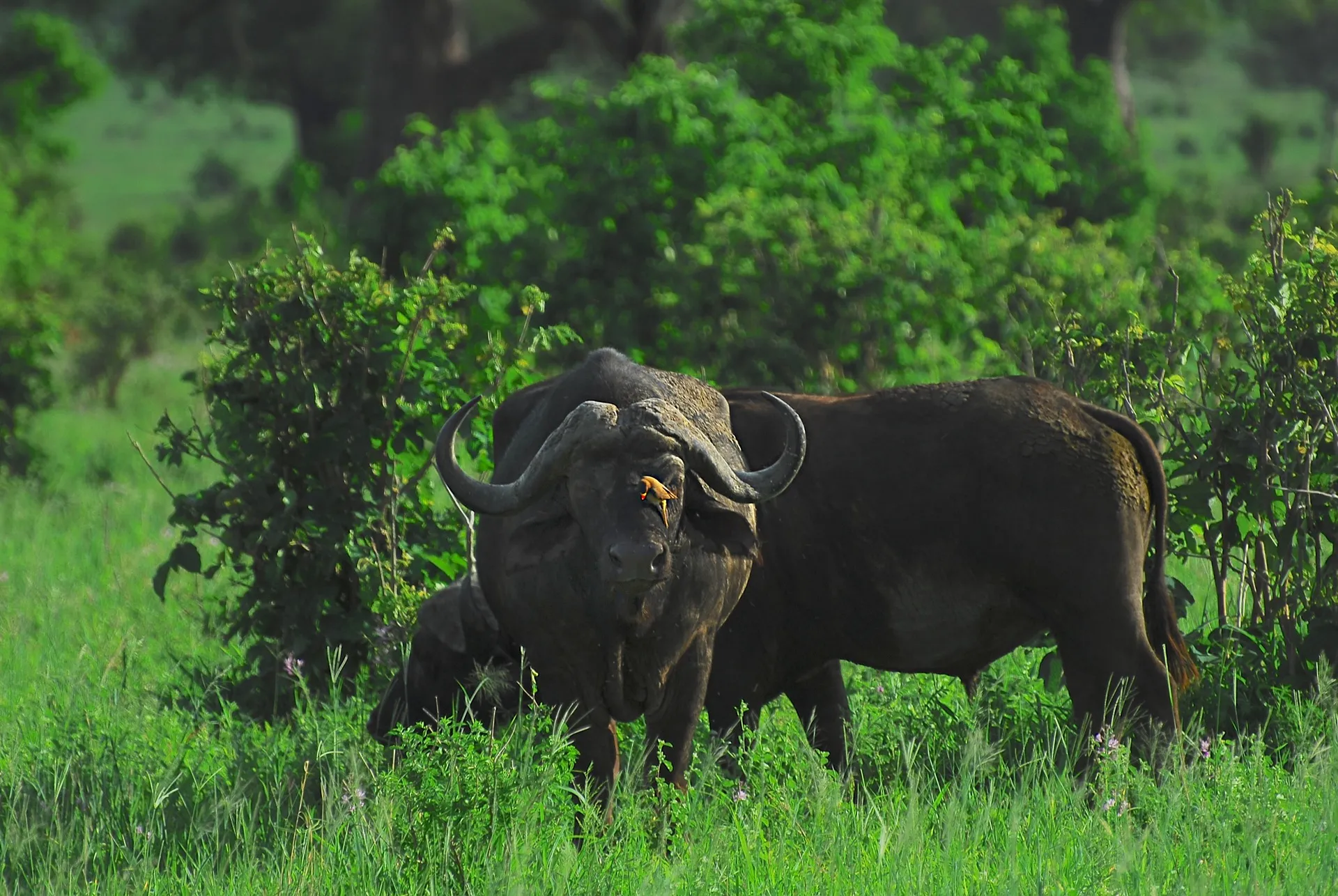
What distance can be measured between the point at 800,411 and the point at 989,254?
689 centimetres

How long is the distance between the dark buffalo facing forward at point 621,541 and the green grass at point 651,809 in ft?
0.73

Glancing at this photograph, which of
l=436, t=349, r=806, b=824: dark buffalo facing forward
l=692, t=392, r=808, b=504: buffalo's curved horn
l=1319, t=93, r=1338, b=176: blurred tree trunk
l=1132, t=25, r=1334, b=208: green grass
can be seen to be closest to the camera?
l=436, t=349, r=806, b=824: dark buffalo facing forward

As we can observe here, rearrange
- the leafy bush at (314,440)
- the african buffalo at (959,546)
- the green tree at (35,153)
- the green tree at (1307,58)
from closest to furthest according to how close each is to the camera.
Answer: the african buffalo at (959,546)
the leafy bush at (314,440)
the green tree at (35,153)
the green tree at (1307,58)

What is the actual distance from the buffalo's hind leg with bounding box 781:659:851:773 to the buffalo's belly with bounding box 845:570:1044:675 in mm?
360

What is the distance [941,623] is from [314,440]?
104 inches

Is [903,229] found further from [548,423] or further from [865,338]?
[548,423]

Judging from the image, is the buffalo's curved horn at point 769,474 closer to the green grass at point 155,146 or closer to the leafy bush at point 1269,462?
the leafy bush at point 1269,462

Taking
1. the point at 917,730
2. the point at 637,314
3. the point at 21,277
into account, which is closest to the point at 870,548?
the point at 917,730

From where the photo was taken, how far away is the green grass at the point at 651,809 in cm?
464

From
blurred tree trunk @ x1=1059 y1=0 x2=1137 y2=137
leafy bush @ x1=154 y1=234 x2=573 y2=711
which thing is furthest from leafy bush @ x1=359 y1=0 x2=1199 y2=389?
blurred tree trunk @ x1=1059 y1=0 x2=1137 y2=137

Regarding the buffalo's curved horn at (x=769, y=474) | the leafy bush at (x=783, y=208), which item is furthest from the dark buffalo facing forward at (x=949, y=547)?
the leafy bush at (x=783, y=208)

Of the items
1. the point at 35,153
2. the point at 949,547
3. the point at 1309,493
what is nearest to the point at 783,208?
the point at 1309,493

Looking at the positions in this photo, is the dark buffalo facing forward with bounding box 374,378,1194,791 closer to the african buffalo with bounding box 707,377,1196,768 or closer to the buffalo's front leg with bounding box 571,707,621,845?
the african buffalo with bounding box 707,377,1196,768

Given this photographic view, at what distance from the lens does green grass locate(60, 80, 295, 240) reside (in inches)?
2670
